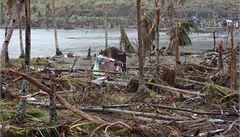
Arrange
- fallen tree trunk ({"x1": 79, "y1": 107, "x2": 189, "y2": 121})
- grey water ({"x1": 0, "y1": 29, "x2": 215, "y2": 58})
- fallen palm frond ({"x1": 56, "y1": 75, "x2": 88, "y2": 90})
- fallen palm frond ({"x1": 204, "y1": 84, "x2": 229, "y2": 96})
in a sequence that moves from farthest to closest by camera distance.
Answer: grey water ({"x1": 0, "y1": 29, "x2": 215, "y2": 58}) < fallen palm frond ({"x1": 56, "y1": 75, "x2": 88, "y2": 90}) < fallen palm frond ({"x1": 204, "y1": 84, "x2": 229, "y2": 96}) < fallen tree trunk ({"x1": 79, "y1": 107, "x2": 189, "y2": 121})

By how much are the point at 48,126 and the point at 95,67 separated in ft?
31.7

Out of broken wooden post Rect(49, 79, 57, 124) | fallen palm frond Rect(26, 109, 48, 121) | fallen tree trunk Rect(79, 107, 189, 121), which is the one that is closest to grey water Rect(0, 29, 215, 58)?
fallen tree trunk Rect(79, 107, 189, 121)

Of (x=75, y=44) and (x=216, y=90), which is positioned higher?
(x=216, y=90)

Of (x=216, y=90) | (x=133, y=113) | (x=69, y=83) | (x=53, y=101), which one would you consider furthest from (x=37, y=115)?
(x=216, y=90)

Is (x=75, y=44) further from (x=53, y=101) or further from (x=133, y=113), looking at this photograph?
(x=53, y=101)

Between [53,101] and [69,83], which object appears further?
[69,83]

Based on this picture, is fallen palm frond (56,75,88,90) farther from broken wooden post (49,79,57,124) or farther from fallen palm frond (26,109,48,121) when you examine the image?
broken wooden post (49,79,57,124)

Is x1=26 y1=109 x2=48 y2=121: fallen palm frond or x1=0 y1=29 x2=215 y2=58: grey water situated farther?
x1=0 y1=29 x2=215 y2=58: grey water

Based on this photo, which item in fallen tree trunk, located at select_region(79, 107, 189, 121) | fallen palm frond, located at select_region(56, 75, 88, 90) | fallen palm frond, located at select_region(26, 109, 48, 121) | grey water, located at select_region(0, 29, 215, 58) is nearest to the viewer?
fallen palm frond, located at select_region(26, 109, 48, 121)

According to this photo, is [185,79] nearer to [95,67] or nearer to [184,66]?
[184,66]

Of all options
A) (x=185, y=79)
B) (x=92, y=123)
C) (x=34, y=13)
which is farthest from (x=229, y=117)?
(x=34, y=13)

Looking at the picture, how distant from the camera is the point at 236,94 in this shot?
37.9ft

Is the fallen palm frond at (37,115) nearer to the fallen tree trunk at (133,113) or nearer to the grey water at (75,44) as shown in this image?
the fallen tree trunk at (133,113)

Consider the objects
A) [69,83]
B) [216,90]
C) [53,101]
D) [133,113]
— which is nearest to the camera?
[53,101]
